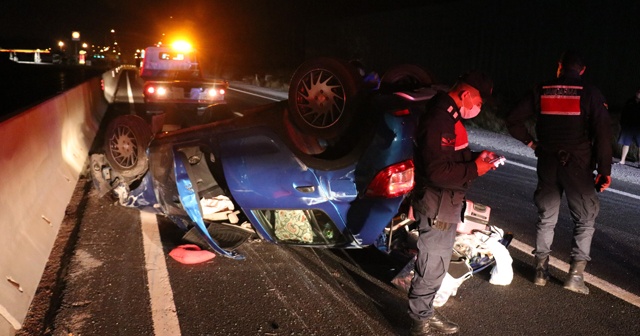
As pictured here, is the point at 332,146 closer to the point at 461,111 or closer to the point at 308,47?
the point at 461,111

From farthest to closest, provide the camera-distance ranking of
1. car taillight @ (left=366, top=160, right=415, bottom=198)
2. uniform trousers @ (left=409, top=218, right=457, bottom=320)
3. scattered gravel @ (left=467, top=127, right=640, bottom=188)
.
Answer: scattered gravel @ (left=467, top=127, right=640, bottom=188) → car taillight @ (left=366, top=160, right=415, bottom=198) → uniform trousers @ (left=409, top=218, right=457, bottom=320)

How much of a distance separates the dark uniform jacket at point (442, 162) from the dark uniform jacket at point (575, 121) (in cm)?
127

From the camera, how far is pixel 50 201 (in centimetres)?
532

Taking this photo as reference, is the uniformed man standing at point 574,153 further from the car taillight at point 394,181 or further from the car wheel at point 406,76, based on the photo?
the car taillight at point 394,181

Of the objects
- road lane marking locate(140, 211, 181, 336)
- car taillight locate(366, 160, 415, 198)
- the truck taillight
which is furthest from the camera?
the truck taillight

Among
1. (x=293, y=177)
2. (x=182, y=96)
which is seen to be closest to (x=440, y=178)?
(x=293, y=177)

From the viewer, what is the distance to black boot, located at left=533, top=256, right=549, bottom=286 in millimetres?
4281

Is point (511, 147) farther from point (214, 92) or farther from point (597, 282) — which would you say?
point (597, 282)

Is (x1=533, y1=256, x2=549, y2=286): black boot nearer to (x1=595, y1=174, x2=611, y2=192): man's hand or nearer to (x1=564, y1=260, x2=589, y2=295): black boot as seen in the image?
(x1=564, y1=260, x2=589, y2=295): black boot

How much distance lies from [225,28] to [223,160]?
6924 cm

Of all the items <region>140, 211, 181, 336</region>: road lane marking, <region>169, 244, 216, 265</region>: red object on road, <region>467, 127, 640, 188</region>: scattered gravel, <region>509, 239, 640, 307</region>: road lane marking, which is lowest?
<region>140, 211, 181, 336</region>: road lane marking

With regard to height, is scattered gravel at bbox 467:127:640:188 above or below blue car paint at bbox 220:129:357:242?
below

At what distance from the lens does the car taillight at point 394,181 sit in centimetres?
368

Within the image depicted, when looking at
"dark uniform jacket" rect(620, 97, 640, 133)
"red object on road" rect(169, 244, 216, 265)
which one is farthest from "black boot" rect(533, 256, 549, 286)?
"dark uniform jacket" rect(620, 97, 640, 133)
